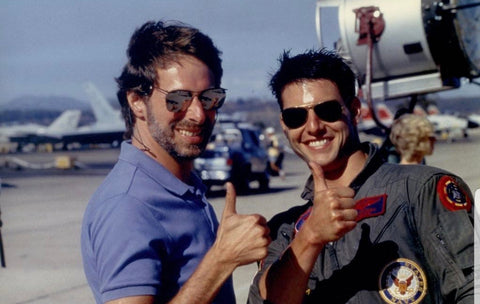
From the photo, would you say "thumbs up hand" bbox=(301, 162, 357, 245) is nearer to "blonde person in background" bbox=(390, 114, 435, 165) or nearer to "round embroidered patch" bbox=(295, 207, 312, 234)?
"round embroidered patch" bbox=(295, 207, 312, 234)

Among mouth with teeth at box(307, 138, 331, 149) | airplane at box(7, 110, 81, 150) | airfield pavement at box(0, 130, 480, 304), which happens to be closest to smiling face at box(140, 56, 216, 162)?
mouth with teeth at box(307, 138, 331, 149)

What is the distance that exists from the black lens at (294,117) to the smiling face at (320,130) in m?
0.01

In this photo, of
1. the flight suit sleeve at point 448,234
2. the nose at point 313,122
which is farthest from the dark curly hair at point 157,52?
the flight suit sleeve at point 448,234

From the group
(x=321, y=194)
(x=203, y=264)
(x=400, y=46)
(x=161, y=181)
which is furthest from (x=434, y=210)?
(x=400, y=46)

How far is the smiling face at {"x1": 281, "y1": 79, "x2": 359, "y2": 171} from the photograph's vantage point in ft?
7.54

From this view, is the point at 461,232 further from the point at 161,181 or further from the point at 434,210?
the point at 161,181

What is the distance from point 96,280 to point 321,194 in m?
0.74

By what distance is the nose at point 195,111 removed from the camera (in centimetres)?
214

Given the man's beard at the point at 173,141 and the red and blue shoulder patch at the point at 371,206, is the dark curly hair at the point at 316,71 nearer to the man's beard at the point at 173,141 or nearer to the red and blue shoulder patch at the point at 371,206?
the man's beard at the point at 173,141

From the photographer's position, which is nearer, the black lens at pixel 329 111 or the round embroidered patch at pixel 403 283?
the round embroidered patch at pixel 403 283

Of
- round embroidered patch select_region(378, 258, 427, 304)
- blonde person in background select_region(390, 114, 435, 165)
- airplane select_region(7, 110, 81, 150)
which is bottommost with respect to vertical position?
airplane select_region(7, 110, 81, 150)

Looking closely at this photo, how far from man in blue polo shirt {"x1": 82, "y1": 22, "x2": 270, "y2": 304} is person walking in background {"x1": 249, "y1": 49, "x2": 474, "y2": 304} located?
20 cm

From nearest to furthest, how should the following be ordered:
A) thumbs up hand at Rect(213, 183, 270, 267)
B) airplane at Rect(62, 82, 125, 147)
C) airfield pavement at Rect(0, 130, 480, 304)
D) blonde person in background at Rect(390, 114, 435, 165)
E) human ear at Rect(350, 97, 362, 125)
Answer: thumbs up hand at Rect(213, 183, 270, 267) < human ear at Rect(350, 97, 362, 125) < blonde person in background at Rect(390, 114, 435, 165) < airfield pavement at Rect(0, 130, 480, 304) < airplane at Rect(62, 82, 125, 147)

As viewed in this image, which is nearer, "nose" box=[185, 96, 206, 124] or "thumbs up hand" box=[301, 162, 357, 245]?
"thumbs up hand" box=[301, 162, 357, 245]
